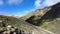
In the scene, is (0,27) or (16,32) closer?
(0,27)

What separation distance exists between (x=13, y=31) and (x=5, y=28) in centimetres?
134

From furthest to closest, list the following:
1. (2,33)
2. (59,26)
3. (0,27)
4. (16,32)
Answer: (59,26) < (16,32) < (0,27) < (2,33)

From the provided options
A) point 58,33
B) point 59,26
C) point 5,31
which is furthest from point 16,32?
point 59,26

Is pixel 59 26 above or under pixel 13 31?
above

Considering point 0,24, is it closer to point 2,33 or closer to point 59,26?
point 2,33

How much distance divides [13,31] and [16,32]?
117 centimetres

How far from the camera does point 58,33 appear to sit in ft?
197

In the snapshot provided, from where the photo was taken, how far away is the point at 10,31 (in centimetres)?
2322

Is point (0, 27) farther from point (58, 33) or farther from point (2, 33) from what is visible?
point (58, 33)

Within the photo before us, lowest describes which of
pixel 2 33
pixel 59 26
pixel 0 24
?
pixel 2 33

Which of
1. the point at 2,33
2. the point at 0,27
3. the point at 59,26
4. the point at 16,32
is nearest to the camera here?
the point at 2,33

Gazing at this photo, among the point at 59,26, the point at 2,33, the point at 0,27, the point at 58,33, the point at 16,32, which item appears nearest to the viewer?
the point at 2,33

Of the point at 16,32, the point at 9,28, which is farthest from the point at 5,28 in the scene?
the point at 16,32

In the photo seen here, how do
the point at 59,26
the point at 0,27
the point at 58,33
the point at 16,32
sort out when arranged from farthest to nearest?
the point at 59,26 < the point at 58,33 < the point at 16,32 < the point at 0,27
